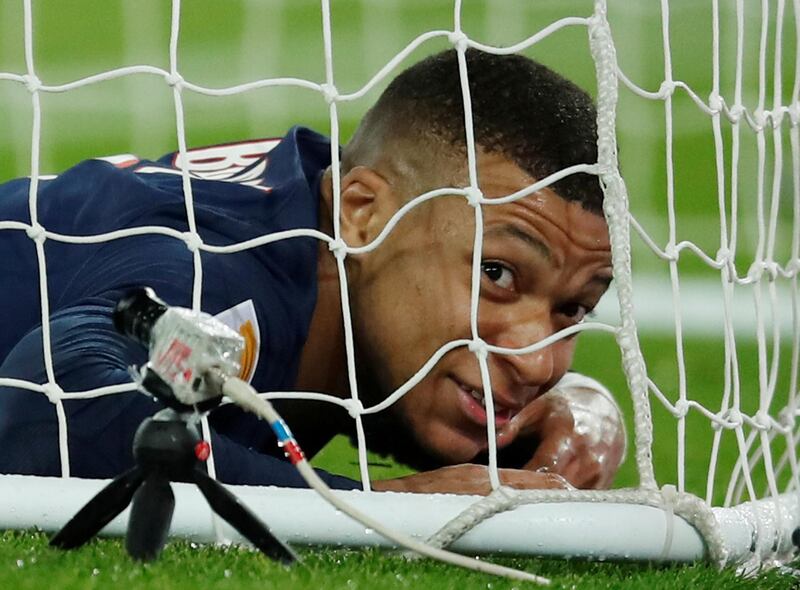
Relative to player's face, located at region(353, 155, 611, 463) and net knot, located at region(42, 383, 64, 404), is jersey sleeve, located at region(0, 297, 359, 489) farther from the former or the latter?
player's face, located at region(353, 155, 611, 463)

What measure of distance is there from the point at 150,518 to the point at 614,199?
55 cm

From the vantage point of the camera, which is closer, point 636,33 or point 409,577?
point 409,577

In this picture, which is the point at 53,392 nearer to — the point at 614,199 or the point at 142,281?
the point at 142,281

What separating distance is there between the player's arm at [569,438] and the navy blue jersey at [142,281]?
313 millimetres

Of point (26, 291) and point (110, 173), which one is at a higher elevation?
point (110, 173)

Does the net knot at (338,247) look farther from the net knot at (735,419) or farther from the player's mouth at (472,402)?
the net knot at (735,419)

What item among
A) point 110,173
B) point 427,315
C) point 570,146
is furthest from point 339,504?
point 110,173

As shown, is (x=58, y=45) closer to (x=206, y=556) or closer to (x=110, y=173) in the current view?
(x=110, y=173)

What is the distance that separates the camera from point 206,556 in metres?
1.27

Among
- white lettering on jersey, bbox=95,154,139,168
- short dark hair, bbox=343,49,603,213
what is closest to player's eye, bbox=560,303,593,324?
short dark hair, bbox=343,49,603,213

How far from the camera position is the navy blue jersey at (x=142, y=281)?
1.45 m

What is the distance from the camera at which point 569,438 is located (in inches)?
72.0

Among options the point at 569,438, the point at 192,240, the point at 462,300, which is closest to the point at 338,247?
the point at 192,240

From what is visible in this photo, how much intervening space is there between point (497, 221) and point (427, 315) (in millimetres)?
136
